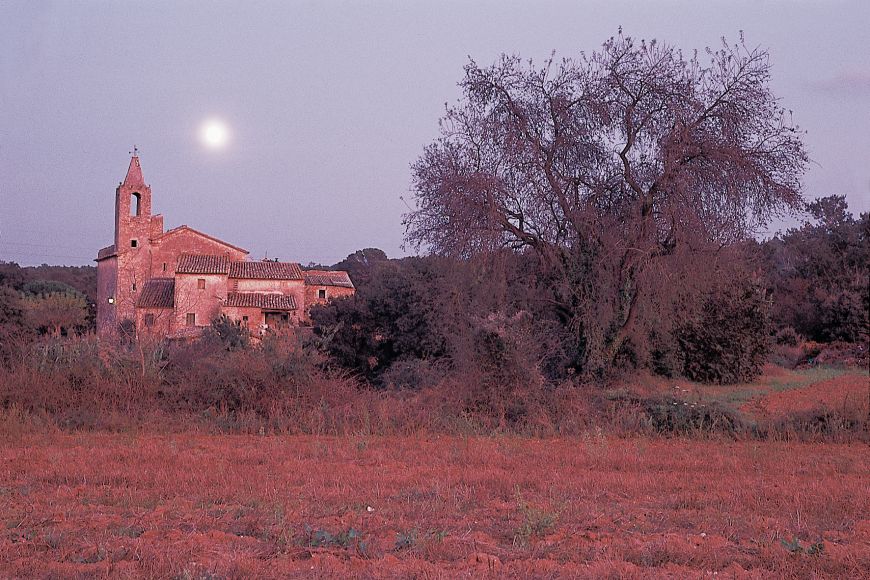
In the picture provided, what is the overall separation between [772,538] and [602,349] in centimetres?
1426

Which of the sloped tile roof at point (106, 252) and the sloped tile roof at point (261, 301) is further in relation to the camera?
the sloped tile roof at point (106, 252)

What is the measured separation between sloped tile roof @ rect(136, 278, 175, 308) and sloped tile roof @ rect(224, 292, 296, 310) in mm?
3510

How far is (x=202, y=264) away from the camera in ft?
168

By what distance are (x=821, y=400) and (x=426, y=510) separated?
12730 mm

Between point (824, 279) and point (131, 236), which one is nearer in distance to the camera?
point (824, 279)

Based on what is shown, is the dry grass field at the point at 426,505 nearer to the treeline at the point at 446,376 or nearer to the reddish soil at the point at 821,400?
Answer: the treeline at the point at 446,376

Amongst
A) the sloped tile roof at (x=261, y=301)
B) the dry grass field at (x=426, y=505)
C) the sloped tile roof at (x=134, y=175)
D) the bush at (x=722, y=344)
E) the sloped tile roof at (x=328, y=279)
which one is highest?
the sloped tile roof at (x=134, y=175)

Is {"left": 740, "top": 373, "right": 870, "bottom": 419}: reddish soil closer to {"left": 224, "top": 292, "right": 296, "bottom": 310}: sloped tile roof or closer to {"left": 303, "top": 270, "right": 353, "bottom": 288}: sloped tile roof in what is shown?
{"left": 224, "top": 292, "right": 296, "bottom": 310}: sloped tile roof

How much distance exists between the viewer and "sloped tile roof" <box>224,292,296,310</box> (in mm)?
50797

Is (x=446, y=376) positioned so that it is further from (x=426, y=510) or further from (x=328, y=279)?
(x=328, y=279)

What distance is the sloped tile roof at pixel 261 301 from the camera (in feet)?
167

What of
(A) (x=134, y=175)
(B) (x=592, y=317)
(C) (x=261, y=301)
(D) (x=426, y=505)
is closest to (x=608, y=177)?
(B) (x=592, y=317)

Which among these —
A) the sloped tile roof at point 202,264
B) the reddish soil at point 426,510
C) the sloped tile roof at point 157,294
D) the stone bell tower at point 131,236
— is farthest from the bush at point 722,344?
the stone bell tower at point 131,236

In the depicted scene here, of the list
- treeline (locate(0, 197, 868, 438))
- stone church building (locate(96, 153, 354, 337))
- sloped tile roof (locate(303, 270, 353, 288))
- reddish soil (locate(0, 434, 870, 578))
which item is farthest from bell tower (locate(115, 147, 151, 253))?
reddish soil (locate(0, 434, 870, 578))
